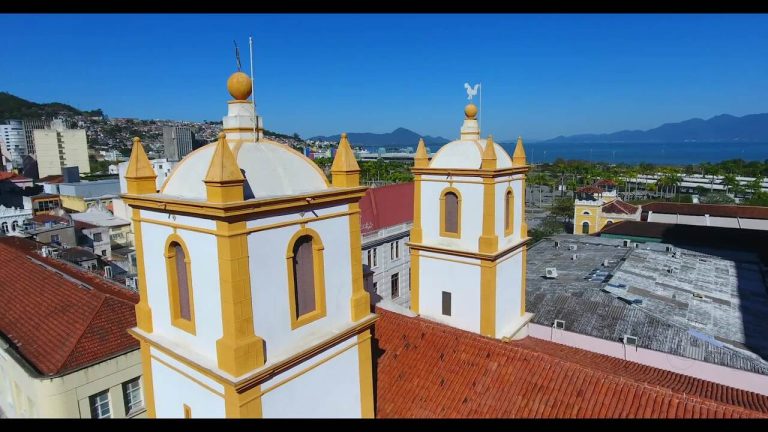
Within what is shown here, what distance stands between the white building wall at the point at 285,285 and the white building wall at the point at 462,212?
21.9 ft

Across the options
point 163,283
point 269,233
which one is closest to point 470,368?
point 269,233

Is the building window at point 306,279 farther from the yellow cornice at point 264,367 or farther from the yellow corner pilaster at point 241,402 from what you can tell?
the yellow corner pilaster at point 241,402

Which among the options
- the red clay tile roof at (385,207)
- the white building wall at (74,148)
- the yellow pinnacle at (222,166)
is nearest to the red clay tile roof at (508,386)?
the yellow pinnacle at (222,166)

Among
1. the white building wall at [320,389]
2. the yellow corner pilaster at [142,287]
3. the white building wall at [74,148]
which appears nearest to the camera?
the white building wall at [320,389]

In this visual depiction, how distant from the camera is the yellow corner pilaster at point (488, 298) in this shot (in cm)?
1517

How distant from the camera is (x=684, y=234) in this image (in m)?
51.0

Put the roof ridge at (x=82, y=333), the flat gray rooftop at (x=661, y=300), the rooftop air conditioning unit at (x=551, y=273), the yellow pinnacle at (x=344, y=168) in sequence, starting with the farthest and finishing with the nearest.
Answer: the rooftop air conditioning unit at (x=551, y=273) → the flat gray rooftop at (x=661, y=300) → the roof ridge at (x=82, y=333) → the yellow pinnacle at (x=344, y=168)

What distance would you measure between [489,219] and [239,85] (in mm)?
8730

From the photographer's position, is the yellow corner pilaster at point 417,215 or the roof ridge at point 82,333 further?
the yellow corner pilaster at point 417,215

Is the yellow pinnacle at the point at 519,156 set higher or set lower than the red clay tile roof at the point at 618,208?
higher

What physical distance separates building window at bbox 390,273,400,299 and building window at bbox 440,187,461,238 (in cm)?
1996

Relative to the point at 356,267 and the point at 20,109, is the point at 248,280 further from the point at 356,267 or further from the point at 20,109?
the point at 20,109

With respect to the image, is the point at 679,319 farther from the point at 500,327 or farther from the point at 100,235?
the point at 100,235
